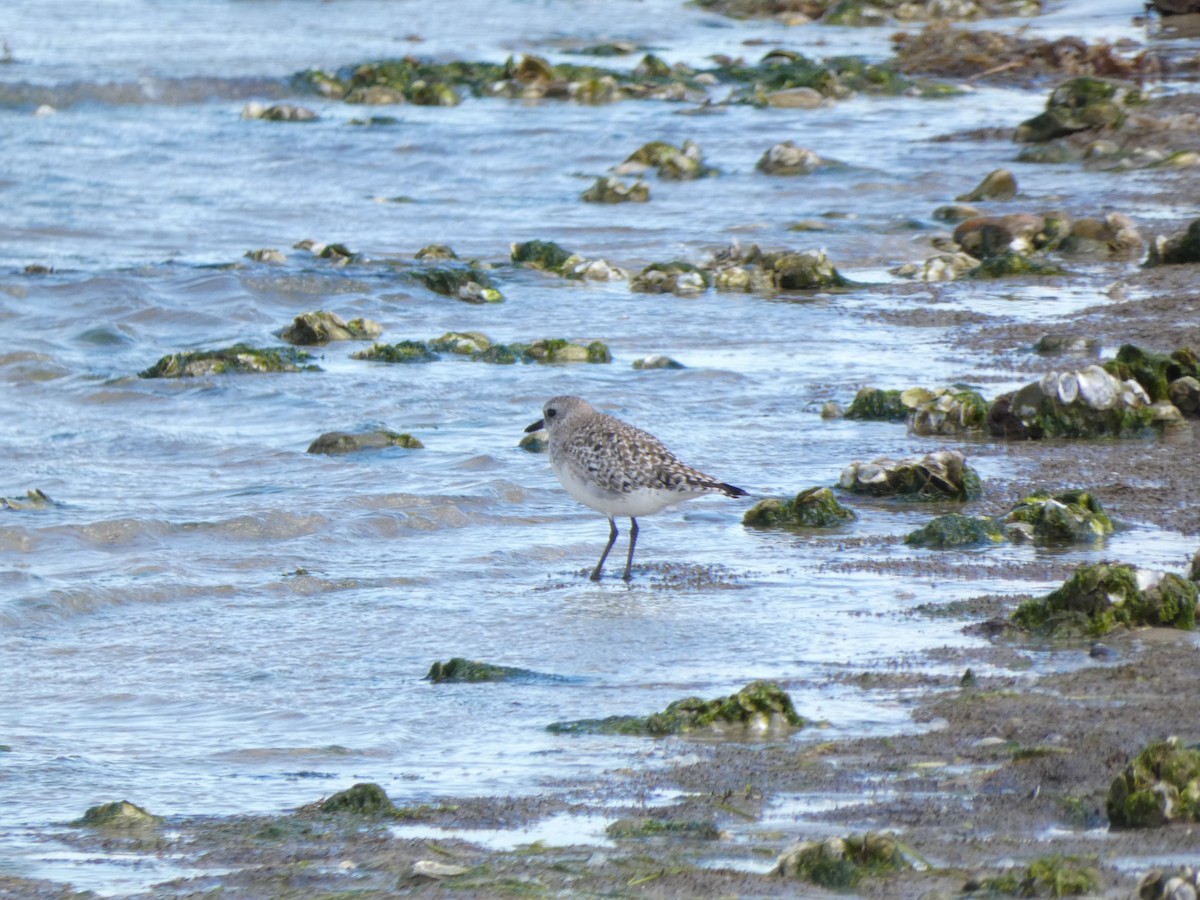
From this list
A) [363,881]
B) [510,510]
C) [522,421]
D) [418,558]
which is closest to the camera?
[363,881]

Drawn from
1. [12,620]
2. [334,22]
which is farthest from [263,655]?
[334,22]

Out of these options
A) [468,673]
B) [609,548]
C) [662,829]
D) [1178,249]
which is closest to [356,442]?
[609,548]

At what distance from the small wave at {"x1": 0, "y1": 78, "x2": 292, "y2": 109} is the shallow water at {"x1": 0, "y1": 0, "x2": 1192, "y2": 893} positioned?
2769 mm

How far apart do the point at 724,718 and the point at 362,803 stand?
109 centimetres

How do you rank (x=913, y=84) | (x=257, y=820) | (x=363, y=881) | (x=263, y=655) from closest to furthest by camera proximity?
(x=363, y=881) → (x=257, y=820) → (x=263, y=655) → (x=913, y=84)

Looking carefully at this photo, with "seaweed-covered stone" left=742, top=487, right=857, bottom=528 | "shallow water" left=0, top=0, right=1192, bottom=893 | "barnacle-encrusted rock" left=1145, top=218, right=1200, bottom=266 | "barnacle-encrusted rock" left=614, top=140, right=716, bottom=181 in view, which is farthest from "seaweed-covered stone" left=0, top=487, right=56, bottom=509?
"barnacle-encrusted rock" left=614, top=140, right=716, bottom=181

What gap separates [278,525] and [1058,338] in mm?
4470

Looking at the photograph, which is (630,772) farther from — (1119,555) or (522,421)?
(522,421)

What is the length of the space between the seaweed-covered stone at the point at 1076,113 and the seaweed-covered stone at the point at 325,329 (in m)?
8.44

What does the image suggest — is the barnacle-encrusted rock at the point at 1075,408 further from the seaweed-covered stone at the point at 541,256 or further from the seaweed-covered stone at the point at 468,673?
the seaweed-covered stone at the point at 541,256

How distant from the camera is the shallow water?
5.36m

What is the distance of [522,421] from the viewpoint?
954 centimetres

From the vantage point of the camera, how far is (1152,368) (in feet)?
28.5

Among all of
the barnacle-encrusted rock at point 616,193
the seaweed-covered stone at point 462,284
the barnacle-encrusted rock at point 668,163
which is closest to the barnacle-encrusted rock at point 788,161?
the barnacle-encrusted rock at point 668,163
